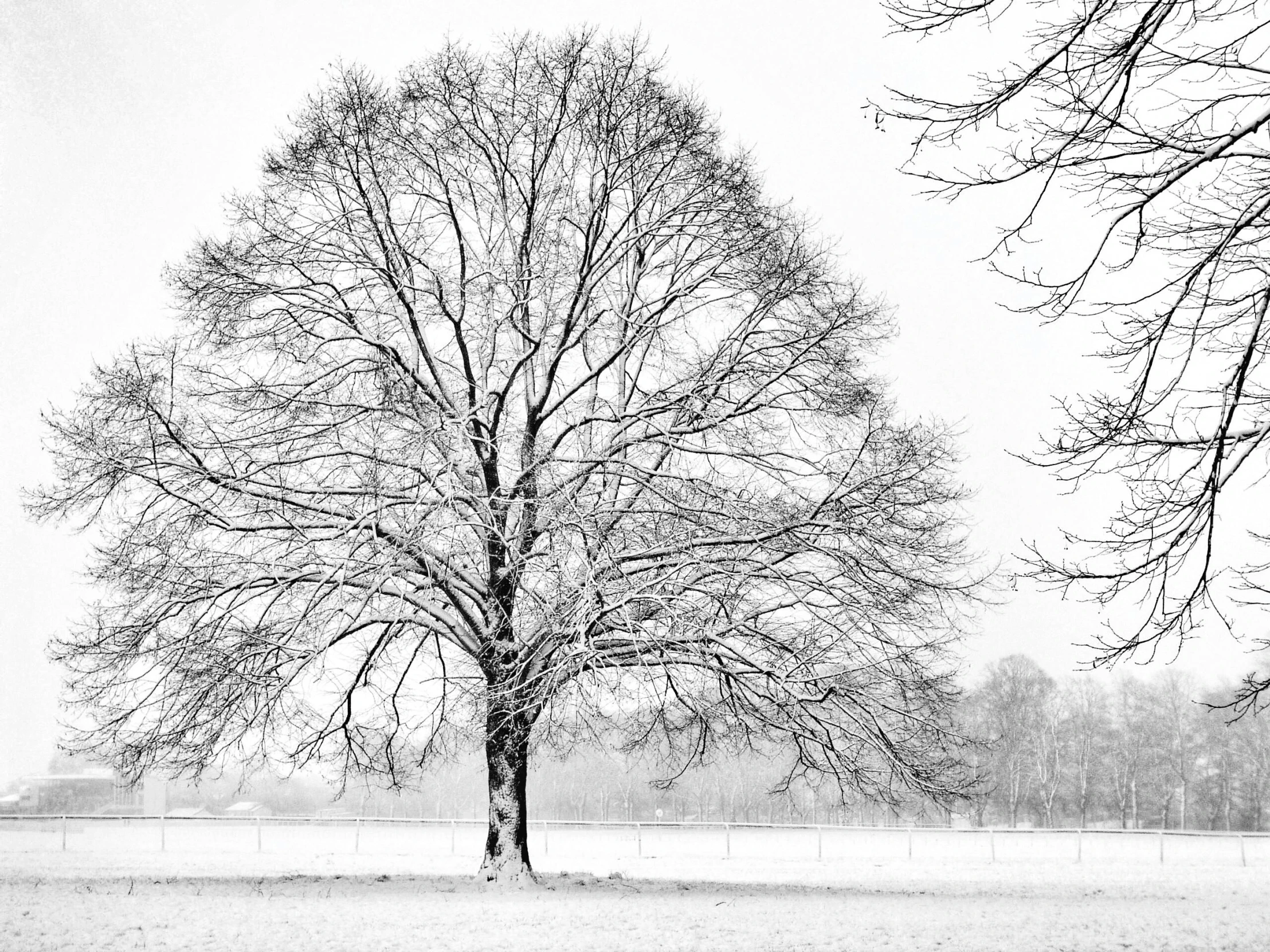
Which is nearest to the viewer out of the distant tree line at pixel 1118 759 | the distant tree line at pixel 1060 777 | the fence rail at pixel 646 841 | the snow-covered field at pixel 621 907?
the snow-covered field at pixel 621 907

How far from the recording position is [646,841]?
115ft

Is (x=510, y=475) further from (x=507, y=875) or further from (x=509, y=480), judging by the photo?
(x=507, y=875)

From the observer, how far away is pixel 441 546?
511 inches

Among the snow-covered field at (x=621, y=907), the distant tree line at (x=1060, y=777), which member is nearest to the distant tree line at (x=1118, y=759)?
the distant tree line at (x=1060, y=777)

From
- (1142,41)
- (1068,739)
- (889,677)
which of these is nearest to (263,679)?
(889,677)

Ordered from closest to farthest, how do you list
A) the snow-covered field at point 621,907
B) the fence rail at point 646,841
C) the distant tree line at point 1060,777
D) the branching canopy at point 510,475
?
the snow-covered field at point 621,907
the branching canopy at point 510,475
the fence rail at point 646,841
the distant tree line at point 1060,777

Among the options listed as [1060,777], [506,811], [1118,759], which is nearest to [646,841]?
[506,811]

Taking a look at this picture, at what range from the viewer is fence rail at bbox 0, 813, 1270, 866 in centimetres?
2761

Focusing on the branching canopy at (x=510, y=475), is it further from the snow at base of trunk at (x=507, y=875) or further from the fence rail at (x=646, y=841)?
the fence rail at (x=646, y=841)

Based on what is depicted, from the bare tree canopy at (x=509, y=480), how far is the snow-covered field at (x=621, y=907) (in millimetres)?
1675

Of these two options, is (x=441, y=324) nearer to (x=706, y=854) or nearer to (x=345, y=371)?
(x=345, y=371)

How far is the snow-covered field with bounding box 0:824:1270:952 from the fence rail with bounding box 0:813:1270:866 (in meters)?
3.85

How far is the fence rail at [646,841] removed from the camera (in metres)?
27.6

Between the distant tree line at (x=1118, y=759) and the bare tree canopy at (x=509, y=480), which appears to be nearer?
the bare tree canopy at (x=509, y=480)
